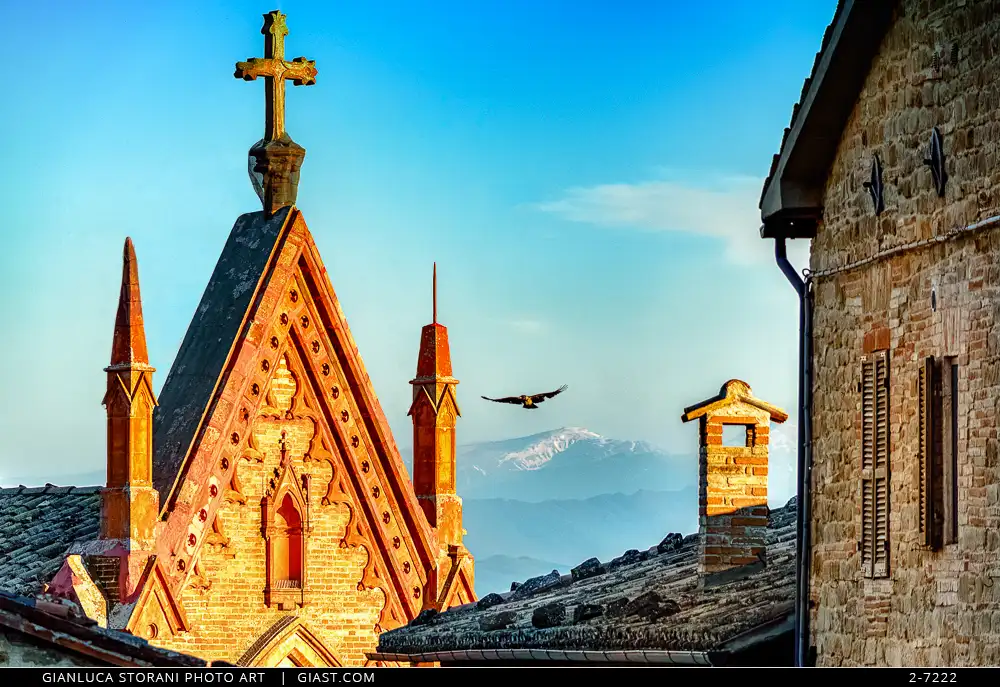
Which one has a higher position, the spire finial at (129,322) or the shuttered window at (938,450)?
the spire finial at (129,322)

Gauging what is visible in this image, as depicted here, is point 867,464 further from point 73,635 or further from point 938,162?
point 73,635

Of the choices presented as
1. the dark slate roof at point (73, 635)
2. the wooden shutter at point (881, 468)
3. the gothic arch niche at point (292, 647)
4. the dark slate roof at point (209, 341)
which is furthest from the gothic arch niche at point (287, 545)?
the wooden shutter at point (881, 468)

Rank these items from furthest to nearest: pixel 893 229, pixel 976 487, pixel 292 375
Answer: pixel 292 375
pixel 893 229
pixel 976 487

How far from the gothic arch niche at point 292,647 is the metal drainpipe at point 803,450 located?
855 inches

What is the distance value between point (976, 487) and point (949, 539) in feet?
2.23

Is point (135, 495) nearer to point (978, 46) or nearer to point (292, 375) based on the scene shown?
point (292, 375)

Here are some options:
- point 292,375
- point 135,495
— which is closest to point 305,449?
point 292,375

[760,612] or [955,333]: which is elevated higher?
[955,333]

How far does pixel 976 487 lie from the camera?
22906mm

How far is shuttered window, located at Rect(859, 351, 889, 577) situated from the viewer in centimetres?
2470

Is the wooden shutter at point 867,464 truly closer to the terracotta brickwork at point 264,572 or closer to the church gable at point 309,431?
the terracotta brickwork at point 264,572

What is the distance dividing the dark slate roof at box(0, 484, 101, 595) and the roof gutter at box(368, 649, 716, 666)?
13.4 metres

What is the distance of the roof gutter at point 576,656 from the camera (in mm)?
25516

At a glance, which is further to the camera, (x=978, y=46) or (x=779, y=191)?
(x=779, y=191)
